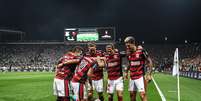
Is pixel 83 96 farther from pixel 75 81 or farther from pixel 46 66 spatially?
pixel 46 66

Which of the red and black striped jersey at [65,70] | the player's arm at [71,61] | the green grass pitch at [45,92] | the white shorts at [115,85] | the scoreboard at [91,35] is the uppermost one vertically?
the scoreboard at [91,35]

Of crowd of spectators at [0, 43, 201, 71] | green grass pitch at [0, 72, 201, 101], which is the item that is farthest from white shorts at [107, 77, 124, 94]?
crowd of spectators at [0, 43, 201, 71]

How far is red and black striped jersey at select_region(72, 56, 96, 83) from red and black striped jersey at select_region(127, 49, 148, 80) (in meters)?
2.34

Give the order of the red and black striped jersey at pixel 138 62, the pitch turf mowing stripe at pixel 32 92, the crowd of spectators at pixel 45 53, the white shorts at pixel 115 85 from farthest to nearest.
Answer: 1. the crowd of spectators at pixel 45 53
2. the pitch turf mowing stripe at pixel 32 92
3. the white shorts at pixel 115 85
4. the red and black striped jersey at pixel 138 62

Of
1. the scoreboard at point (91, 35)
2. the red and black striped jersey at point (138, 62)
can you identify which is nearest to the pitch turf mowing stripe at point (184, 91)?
the red and black striped jersey at point (138, 62)

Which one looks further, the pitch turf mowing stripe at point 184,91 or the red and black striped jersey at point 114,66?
the pitch turf mowing stripe at point 184,91

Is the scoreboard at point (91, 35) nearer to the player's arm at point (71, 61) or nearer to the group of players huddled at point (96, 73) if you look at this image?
the group of players huddled at point (96, 73)

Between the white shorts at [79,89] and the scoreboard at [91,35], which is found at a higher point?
the scoreboard at [91,35]

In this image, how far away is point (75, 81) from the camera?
39.0 ft

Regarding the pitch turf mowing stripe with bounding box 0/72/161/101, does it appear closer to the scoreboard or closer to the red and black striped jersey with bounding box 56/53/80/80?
the red and black striped jersey with bounding box 56/53/80/80

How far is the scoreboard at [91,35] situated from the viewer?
8494 cm

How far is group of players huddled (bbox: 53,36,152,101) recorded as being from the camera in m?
11.9

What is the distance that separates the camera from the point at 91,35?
8556 cm

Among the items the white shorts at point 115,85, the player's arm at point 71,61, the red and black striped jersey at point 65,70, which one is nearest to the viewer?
the player's arm at point 71,61
